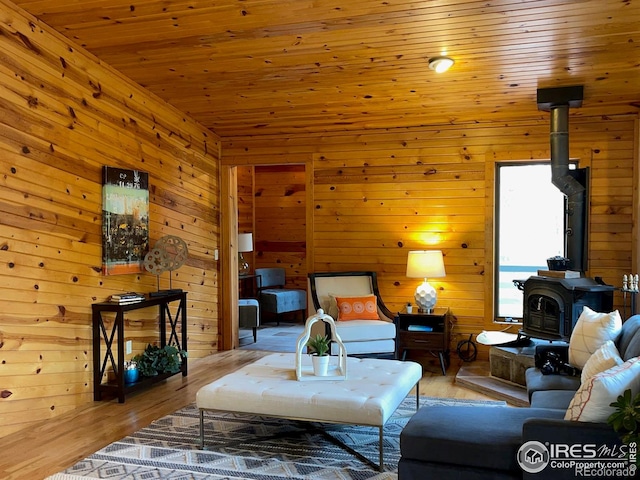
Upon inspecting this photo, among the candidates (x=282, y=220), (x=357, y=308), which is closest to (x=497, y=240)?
(x=357, y=308)

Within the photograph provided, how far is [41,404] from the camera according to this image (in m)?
3.80

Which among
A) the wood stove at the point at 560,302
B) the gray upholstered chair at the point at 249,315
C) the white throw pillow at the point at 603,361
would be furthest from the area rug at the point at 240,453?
the gray upholstered chair at the point at 249,315

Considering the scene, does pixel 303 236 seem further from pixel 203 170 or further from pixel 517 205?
pixel 517 205

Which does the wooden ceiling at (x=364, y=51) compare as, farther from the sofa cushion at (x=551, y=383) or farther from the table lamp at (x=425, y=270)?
the sofa cushion at (x=551, y=383)

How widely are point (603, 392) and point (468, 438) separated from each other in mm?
568

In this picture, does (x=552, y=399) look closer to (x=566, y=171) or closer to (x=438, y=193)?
(x=566, y=171)

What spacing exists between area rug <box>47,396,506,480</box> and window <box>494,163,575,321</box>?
7.97ft

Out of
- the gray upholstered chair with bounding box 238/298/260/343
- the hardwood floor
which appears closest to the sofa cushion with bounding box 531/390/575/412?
the hardwood floor

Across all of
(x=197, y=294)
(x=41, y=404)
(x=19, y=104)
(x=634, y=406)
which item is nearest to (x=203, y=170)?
(x=197, y=294)

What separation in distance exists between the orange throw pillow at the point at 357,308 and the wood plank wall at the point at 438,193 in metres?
0.60

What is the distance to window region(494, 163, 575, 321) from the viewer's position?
5688 mm

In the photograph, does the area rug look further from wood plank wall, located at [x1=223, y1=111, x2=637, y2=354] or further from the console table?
wood plank wall, located at [x1=223, y1=111, x2=637, y2=354]

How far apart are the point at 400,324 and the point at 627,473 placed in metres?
3.42

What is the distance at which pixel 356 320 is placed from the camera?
5.41 meters
